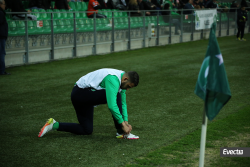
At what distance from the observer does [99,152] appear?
4.73 m

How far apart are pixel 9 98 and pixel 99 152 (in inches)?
160

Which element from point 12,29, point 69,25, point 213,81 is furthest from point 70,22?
point 213,81

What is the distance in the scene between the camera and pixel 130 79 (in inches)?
185

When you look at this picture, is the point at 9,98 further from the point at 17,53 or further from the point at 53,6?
the point at 53,6

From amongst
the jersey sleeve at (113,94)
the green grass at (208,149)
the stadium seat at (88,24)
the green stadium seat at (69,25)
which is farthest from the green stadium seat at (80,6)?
the jersey sleeve at (113,94)

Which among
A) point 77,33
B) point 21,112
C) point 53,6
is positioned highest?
point 53,6

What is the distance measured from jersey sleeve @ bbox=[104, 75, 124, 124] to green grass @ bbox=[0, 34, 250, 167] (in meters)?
0.48

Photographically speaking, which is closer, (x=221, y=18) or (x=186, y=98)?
(x=186, y=98)

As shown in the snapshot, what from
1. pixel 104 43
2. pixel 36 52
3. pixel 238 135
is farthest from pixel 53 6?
pixel 238 135

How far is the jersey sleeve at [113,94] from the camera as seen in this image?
4633 mm

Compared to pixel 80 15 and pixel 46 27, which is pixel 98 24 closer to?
pixel 80 15

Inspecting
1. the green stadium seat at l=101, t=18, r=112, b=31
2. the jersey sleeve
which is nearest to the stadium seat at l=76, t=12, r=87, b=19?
the green stadium seat at l=101, t=18, r=112, b=31

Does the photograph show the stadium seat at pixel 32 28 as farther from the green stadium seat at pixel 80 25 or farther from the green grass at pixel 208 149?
the green grass at pixel 208 149

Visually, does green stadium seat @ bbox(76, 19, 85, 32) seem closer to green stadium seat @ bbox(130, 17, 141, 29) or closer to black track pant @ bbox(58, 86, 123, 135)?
green stadium seat @ bbox(130, 17, 141, 29)
